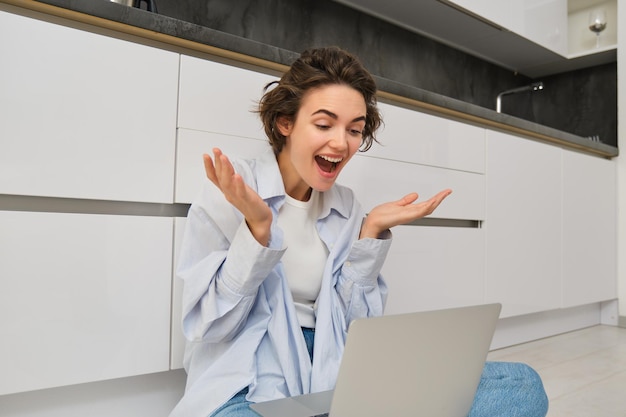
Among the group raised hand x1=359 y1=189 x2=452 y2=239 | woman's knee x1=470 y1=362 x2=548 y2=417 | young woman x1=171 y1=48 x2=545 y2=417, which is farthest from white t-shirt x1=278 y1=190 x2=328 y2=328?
woman's knee x1=470 y1=362 x2=548 y2=417

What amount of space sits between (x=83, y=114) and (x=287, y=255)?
486 millimetres

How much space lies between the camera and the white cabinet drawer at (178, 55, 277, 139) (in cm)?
113

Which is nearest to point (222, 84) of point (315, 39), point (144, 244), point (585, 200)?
point (144, 244)

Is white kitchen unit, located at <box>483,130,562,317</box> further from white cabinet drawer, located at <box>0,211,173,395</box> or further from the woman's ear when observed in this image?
white cabinet drawer, located at <box>0,211,173,395</box>

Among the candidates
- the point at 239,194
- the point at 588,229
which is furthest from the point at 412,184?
the point at 588,229

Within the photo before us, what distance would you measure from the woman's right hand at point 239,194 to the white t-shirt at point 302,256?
0.21 metres

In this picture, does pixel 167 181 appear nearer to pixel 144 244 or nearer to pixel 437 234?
pixel 144 244

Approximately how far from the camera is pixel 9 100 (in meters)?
0.92

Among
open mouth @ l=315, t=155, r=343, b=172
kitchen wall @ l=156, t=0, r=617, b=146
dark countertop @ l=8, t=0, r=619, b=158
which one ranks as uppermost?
kitchen wall @ l=156, t=0, r=617, b=146

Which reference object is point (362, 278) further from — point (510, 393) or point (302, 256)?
point (510, 393)

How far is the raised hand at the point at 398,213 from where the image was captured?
957 mm

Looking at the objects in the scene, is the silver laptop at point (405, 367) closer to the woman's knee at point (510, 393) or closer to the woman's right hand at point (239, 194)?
the woman's knee at point (510, 393)

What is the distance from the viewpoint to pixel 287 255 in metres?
1.02

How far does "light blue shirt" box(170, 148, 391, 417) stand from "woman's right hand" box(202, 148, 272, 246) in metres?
0.02
